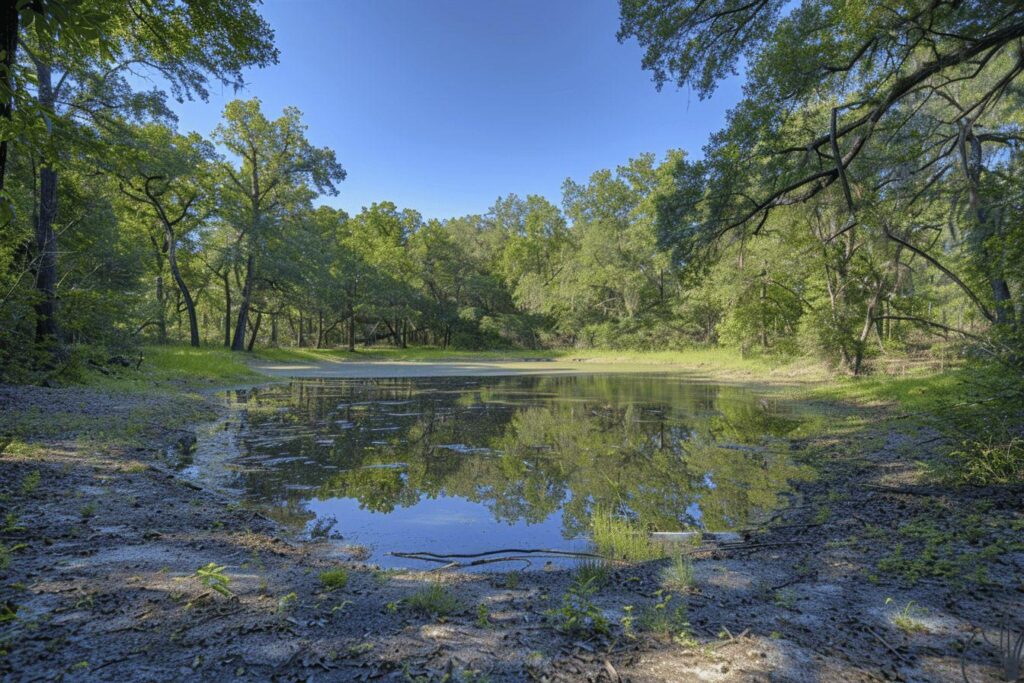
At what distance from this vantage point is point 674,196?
27.2 ft

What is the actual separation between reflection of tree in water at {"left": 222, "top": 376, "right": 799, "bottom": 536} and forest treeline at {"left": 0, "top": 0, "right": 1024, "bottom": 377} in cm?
308

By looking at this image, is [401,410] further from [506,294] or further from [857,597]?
[506,294]

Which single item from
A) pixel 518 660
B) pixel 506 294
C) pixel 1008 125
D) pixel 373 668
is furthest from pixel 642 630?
pixel 506 294

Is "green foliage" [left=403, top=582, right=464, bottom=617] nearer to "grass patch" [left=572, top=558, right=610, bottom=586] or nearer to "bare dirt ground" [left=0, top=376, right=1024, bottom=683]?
"bare dirt ground" [left=0, top=376, right=1024, bottom=683]

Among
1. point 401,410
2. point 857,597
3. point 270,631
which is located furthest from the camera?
point 401,410

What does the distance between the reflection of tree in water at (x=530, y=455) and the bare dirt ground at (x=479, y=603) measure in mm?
1098

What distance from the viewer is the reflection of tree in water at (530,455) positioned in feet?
17.3

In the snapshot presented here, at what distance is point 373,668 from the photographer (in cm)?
210

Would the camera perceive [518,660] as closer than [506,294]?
Yes

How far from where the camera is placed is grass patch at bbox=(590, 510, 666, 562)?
3.81 meters

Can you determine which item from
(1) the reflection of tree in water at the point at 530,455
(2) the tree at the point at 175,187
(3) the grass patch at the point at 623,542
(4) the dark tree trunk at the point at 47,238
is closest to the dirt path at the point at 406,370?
(2) the tree at the point at 175,187

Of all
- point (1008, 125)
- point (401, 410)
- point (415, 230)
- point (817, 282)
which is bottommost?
point (401, 410)

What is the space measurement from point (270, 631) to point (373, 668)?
606 millimetres

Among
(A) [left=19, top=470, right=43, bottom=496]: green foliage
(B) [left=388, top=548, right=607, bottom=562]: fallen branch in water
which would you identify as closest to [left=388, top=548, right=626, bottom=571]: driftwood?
(B) [left=388, top=548, right=607, bottom=562]: fallen branch in water
